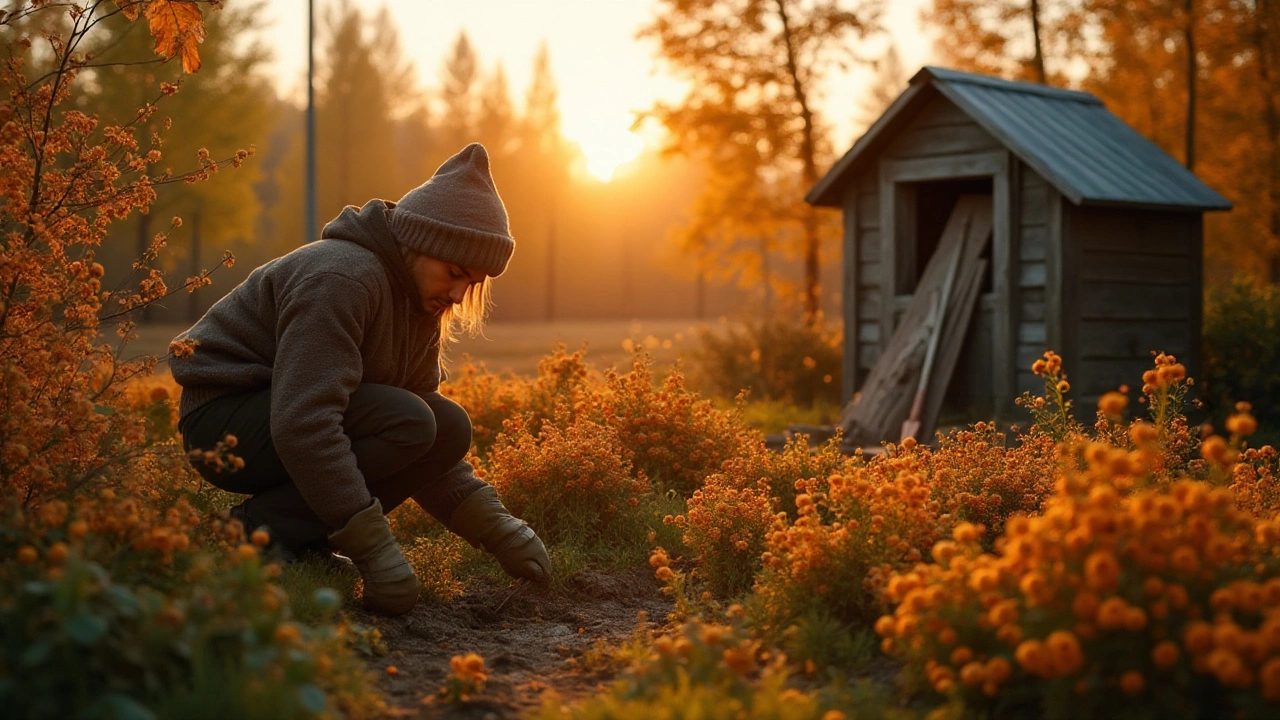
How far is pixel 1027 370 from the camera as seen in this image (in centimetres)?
872

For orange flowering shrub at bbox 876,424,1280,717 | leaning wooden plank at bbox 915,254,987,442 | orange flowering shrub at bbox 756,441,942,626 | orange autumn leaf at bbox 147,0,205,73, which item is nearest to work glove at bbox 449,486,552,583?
orange flowering shrub at bbox 756,441,942,626

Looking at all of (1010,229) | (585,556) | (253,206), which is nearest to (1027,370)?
(1010,229)

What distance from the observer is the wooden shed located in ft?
28.2

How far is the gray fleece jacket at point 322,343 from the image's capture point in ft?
11.6

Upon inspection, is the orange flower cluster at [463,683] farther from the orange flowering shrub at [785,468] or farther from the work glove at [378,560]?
the orange flowering shrub at [785,468]

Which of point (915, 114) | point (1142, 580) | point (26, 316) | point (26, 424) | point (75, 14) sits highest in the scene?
point (915, 114)

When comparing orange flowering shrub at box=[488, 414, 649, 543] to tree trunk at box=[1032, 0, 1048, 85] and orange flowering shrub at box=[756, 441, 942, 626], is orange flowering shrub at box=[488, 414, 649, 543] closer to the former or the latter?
orange flowering shrub at box=[756, 441, 942, 626]

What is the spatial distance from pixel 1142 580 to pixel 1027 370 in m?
6.72

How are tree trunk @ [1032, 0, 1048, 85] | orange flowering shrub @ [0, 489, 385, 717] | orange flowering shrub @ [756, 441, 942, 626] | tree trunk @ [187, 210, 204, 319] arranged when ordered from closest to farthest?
orange flowering shrub @ [0, 489, 385, 717] < orange flowering shrub @ [756, 441, 942, 626] < tree trunk @ [1032, 0, 1048, 85] < tree trunk @ [187, 210, 204, 319]

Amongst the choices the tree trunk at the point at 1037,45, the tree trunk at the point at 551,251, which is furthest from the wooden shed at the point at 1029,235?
the tree trunk at the point at 551,251

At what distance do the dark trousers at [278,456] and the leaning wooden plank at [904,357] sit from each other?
504 cm

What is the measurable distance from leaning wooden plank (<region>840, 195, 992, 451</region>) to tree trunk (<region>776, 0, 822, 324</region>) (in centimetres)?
596

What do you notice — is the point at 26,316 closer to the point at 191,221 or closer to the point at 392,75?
the point at 191,221

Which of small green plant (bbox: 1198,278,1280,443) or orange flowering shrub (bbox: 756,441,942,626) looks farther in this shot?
small green plant (bbox: 1198,278,1280,443)
